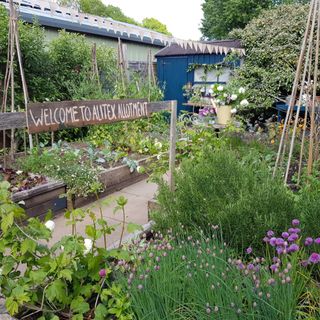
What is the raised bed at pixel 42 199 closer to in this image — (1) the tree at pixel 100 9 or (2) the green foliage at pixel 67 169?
(2) the green foliage at pixel 67 169

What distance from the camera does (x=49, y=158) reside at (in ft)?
12.7

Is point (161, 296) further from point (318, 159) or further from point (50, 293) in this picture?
point (318, 159)

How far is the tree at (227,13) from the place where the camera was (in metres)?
20.2

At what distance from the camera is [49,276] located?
1.57m

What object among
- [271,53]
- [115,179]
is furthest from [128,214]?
[271,53]

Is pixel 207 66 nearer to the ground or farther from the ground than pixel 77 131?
farther from the ground

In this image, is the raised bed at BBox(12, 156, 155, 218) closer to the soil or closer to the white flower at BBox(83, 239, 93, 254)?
the soil

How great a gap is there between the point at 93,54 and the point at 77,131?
1610 millimetres

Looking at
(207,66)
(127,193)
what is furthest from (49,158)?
(207,66)

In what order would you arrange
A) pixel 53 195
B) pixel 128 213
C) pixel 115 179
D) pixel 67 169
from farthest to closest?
1. pixel 115 179
2. pixel 67 169
3. pixel 128 213
4. pixel 53 195

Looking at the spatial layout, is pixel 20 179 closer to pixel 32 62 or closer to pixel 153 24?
pixel 32 62

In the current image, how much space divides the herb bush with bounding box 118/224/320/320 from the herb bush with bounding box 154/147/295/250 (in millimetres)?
264

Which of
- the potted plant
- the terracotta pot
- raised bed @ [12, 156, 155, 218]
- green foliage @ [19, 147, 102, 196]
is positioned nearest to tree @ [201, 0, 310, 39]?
the potted plant

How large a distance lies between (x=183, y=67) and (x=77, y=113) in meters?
8.30
